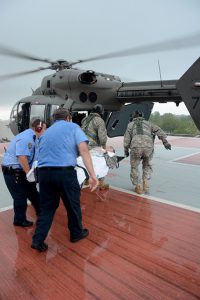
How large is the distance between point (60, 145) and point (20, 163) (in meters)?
0.81

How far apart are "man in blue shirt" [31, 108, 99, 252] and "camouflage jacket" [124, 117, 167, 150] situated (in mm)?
2177

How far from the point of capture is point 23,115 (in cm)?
797

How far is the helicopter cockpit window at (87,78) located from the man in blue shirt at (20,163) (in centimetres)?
373

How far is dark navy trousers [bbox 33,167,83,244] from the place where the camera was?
3.14 meters

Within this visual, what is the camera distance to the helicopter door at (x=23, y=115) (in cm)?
789

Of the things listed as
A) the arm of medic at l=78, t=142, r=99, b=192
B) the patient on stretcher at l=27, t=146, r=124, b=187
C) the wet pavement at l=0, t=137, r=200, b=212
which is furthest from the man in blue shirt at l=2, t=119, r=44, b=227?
the wet pavement at l=0, t=137, r=200, b=212

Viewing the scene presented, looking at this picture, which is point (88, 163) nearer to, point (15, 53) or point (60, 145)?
point (60, 145)

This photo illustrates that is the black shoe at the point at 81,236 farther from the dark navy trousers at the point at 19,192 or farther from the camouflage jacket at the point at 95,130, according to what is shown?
the camouflage jacket at the point at 95,130

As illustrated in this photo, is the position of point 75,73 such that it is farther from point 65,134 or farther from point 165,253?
point 165,253

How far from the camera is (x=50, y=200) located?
3.25 meters

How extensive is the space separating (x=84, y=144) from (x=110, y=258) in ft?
4.37

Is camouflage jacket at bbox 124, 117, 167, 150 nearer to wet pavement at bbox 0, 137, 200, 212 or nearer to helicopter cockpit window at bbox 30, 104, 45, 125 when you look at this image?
wet pavement at bbox 0, 137, 200, 212

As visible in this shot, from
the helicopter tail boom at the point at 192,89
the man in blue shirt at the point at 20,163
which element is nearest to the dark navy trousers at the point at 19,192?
the man in blue shirt at the point at 20,163

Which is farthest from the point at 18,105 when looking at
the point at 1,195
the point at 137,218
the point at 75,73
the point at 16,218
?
the point at 137,218
